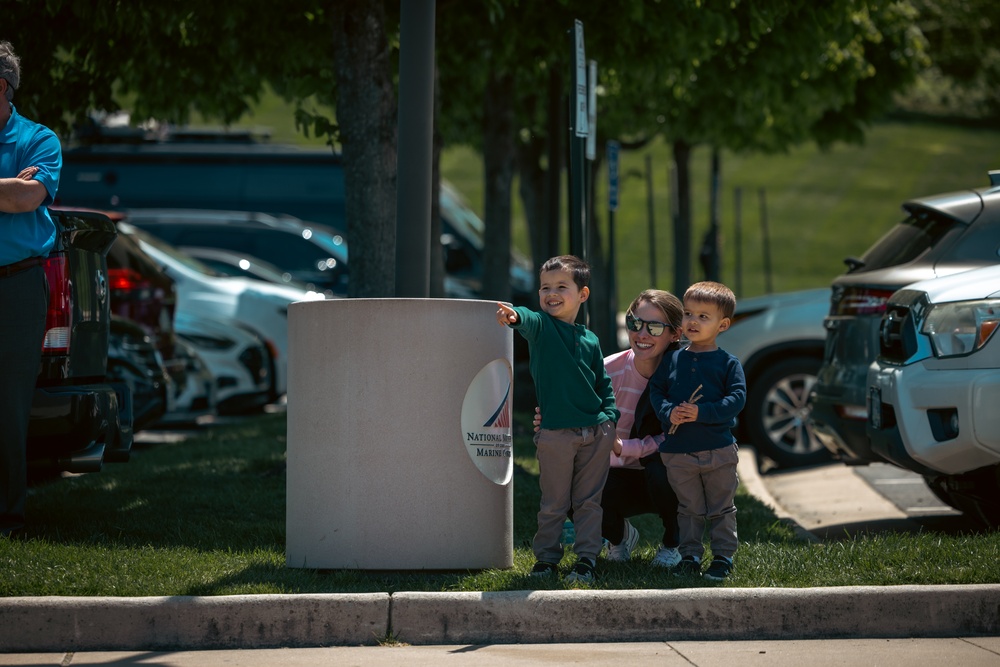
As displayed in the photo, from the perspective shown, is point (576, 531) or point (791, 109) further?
point (791, 109)

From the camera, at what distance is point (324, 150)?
69.5 feet

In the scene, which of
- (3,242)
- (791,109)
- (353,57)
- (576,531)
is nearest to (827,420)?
(576,531)

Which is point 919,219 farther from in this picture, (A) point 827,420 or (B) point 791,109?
(B) point 791,109

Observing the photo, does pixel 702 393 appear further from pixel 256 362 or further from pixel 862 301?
pixel 256 362

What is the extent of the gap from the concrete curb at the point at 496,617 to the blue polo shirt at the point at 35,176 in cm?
172

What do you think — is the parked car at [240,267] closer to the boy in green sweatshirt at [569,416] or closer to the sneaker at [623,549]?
the sneaker at [623,549]

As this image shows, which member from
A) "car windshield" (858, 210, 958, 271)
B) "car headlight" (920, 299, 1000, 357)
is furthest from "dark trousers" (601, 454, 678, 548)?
"car windshield" (858, 210, 958, 271)

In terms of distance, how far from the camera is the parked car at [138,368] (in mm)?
Result: 8383

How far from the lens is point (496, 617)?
4.89m

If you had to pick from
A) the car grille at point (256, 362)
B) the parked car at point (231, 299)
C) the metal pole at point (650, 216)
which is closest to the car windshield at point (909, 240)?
the car grille at point (256, 362)

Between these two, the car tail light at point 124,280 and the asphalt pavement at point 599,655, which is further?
the car tail light at point 124,280

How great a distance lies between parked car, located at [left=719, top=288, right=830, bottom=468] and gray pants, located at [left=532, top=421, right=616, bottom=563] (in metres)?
5.09

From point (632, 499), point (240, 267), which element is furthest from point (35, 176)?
point (240, 267)

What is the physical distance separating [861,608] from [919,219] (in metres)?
3.32
